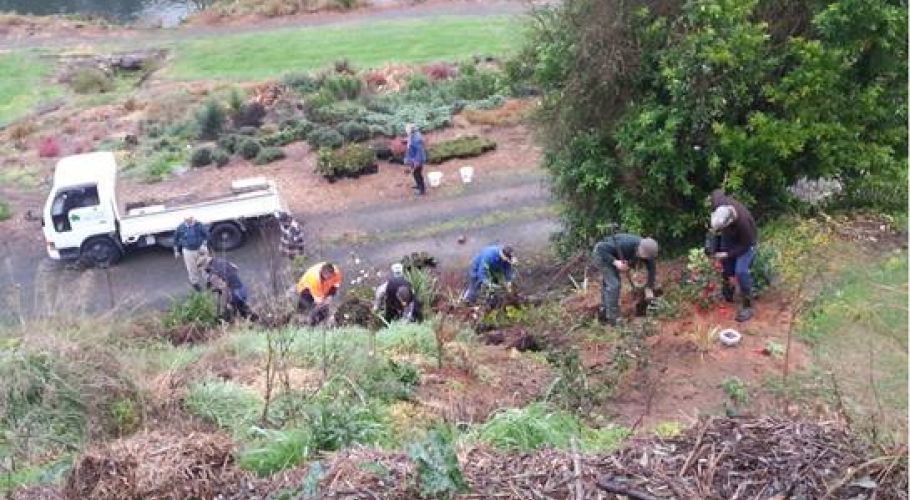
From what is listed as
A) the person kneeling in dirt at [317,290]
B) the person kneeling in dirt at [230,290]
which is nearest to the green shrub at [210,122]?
the person kneeling in dirt at [230,290]

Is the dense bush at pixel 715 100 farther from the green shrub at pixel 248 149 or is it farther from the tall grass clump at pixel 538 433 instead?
the green shrub at pixel 248 149

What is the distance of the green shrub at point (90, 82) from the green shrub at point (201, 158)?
336 inches

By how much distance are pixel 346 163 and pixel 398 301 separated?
925 cm

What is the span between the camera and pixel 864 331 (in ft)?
37.5

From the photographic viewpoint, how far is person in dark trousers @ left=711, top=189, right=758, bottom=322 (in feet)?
39.5

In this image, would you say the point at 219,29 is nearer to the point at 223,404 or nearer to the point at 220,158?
the point at 220,158

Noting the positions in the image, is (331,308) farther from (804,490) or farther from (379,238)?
(804,490)

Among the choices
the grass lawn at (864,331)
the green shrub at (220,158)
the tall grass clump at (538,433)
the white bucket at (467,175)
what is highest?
the tall grass clump at (538,433)

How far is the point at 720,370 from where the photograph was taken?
11.3 m

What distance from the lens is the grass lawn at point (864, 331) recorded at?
9469 millimetres

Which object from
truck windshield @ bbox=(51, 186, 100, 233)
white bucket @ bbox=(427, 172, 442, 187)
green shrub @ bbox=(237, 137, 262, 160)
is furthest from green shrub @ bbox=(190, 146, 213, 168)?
white bucket @ bbox=(427, 172, 442, 187)

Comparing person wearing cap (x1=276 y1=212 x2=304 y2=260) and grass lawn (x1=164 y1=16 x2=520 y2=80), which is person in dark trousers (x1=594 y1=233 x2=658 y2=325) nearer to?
person wearing cap (x1=276 y1=212 x2=304 y2=260)

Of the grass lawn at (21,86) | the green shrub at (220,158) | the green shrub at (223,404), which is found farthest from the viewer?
the grass lawn at (21,86)

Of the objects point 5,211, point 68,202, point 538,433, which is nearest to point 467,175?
point 68,202
